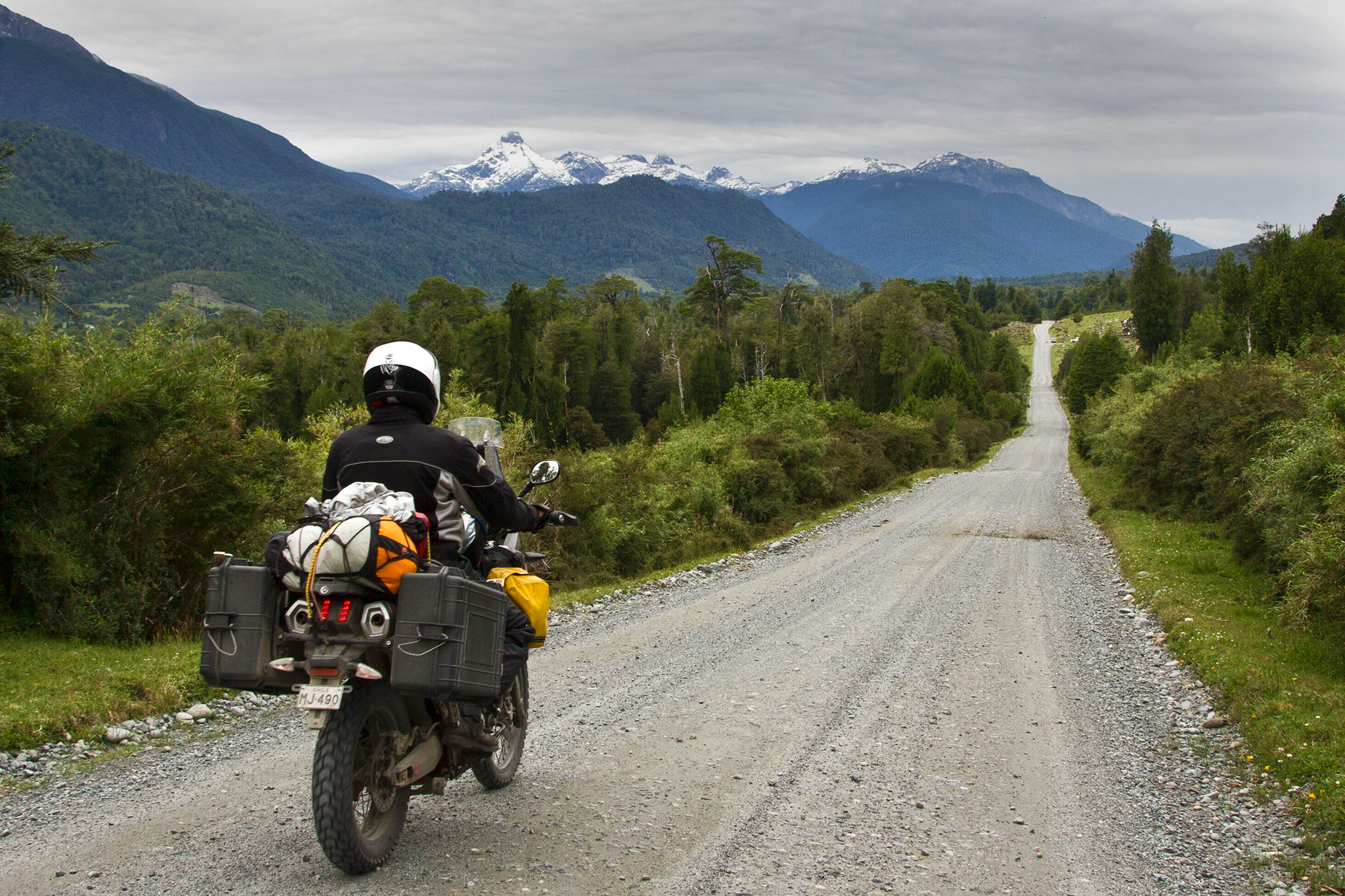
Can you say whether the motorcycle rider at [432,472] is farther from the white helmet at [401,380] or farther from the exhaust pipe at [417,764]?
the exhaust pipe at [417,764]

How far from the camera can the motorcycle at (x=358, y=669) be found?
362 cm

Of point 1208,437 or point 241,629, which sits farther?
point 1208,437

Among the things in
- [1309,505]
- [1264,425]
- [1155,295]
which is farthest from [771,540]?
[1155,295]

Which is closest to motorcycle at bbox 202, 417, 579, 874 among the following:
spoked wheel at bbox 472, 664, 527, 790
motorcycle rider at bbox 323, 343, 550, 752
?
motorcycle rider at bbox 323, 343, 550, 752

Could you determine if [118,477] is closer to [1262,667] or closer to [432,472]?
[432,472]

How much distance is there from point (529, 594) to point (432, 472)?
86 centimetres

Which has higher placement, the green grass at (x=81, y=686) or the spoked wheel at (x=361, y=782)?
the spoked wheel at (x=361, y=782)

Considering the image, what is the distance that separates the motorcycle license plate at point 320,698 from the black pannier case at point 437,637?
0.74 ft

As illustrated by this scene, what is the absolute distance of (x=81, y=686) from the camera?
263 inches

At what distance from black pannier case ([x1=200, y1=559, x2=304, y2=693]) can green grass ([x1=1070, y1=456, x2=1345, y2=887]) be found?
5.20 metres

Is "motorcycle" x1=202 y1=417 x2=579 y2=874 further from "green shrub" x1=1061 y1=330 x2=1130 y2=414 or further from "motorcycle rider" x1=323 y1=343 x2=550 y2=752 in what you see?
"green shrub" x1=1061 y1=330 x2=1130 y2=414

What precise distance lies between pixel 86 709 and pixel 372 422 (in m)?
3.96

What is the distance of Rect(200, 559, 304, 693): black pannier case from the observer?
12.4 feet

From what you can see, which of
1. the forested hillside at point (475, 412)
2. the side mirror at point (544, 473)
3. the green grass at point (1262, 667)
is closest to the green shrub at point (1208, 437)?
the green grass at point (1262, 667)
